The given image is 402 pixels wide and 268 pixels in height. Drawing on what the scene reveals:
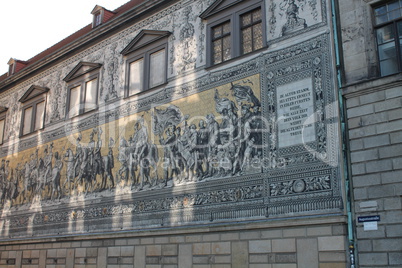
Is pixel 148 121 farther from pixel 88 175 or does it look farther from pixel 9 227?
pixel 9 227

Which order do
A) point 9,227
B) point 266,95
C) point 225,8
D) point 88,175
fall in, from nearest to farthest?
point 266,95
point 225,8
point 88,175
point 9,227

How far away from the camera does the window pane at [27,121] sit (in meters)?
19.0

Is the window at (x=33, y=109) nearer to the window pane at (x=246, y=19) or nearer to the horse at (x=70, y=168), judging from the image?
the horse at (x=70, y=168)

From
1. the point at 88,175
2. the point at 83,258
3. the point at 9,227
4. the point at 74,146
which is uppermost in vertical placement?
the point at 74,146

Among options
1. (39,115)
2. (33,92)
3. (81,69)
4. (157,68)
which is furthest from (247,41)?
(33,92)

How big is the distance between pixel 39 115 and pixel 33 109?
49 centimetres

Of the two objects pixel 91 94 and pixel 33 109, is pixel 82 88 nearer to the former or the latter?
pixel 91 94

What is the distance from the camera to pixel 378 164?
9336 millimetres

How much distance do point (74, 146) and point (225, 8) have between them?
6758 mm

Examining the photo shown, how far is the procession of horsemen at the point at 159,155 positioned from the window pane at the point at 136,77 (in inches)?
42.9

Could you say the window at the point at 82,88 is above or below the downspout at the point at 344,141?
above

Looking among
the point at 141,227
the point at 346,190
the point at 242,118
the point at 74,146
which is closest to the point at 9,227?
the point at 74,146

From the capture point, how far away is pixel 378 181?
9.26 m

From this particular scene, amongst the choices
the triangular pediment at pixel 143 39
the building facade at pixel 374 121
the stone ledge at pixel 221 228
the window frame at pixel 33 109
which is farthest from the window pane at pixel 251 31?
the window frame at pixel 33 109
